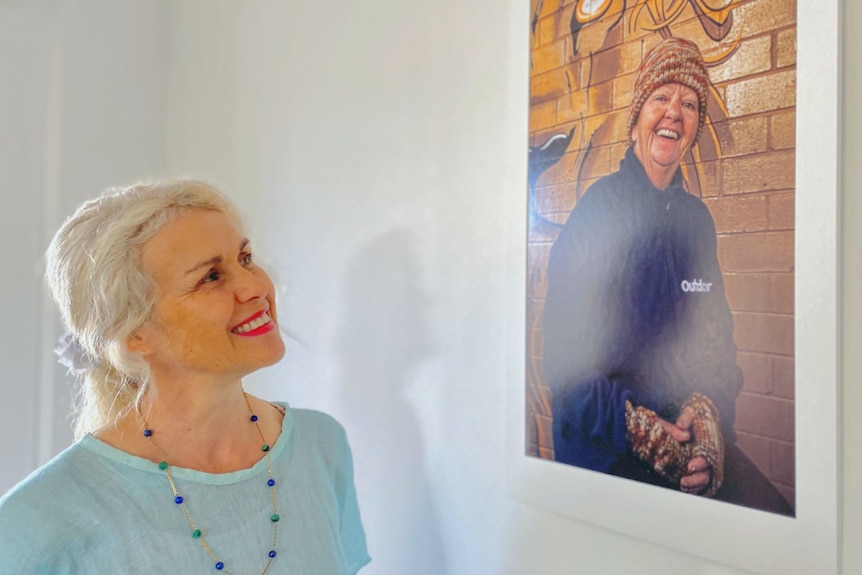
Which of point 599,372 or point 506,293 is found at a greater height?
point 506,293

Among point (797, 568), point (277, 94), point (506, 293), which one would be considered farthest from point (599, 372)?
point (277, 94)

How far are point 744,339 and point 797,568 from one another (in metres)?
0.26

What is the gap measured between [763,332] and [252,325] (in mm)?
712

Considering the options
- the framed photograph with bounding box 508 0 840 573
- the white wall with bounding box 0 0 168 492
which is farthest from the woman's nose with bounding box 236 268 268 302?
the white wall with bounding box 0 0 168 492

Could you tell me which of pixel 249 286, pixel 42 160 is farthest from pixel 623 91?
pixel 42 160

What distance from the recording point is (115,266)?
3.56 feet

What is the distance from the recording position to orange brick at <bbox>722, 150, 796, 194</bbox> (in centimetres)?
80

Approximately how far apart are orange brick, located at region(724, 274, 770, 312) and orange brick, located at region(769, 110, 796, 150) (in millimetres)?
146

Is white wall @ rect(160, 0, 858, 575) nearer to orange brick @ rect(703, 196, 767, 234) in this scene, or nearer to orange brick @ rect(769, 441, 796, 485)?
orange brick @ rect(769, 441, 796, 485)

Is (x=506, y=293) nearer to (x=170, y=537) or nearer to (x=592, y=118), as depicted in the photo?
(x=592, y=118)

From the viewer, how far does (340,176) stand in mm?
1581

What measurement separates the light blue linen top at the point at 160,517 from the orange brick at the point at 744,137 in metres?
0.83

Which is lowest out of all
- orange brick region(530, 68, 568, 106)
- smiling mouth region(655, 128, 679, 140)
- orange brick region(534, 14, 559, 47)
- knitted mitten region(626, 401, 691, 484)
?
knitted mitten region(626, 401, 691, 484)

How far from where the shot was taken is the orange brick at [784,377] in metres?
0.80
